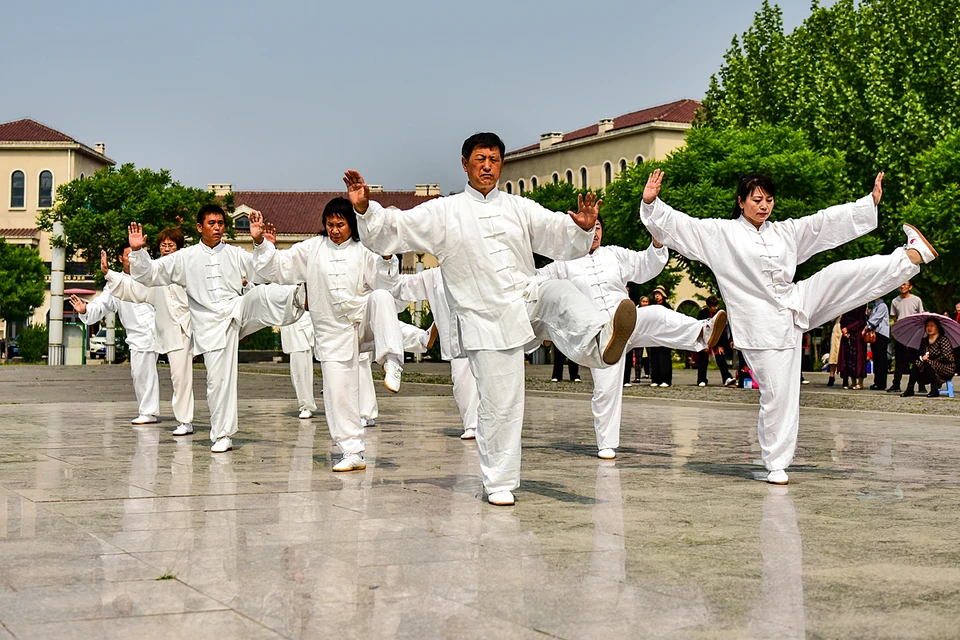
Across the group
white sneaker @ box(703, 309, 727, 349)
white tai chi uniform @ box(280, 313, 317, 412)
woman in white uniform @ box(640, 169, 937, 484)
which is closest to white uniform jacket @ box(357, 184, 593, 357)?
woman in white uniform @ box(640, 169, 937, 484)

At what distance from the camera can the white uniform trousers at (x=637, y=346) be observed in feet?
33.6

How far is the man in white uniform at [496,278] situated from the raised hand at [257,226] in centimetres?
215

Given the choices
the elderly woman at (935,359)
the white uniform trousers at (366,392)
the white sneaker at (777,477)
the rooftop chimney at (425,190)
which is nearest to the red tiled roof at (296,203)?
the rooftop chimney at (425,190)

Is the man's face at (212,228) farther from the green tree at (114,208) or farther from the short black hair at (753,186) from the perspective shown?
the green tree at (114,208)

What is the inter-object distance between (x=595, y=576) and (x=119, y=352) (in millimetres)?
47723

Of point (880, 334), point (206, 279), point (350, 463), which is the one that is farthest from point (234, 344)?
point (880, 334)

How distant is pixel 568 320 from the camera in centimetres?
727

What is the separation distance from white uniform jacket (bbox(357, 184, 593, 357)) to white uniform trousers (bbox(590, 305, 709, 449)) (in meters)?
2.71

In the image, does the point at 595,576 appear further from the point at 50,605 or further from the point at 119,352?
the point at 119,352

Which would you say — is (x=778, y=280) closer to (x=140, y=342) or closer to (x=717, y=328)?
(x=717, y=328)

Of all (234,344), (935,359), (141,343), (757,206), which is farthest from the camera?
(935,359)

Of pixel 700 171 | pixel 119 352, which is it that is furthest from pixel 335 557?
pixel 119 352

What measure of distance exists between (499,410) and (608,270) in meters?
3.59

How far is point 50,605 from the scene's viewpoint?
4.39 m
